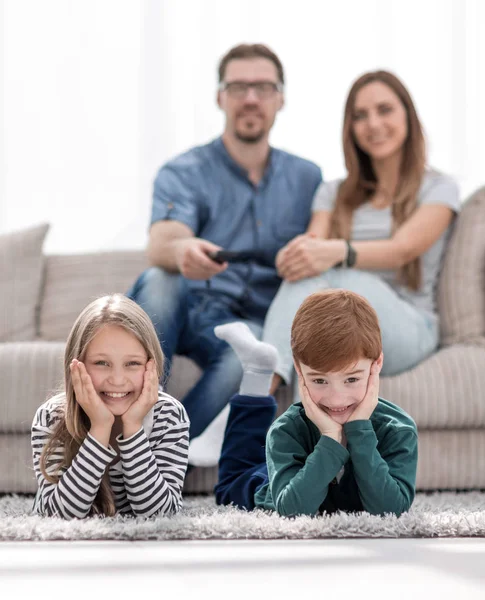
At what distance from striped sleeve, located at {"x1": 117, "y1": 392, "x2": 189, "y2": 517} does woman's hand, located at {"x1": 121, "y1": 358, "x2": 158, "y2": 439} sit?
0.04ft

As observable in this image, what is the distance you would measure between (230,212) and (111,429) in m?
1.05

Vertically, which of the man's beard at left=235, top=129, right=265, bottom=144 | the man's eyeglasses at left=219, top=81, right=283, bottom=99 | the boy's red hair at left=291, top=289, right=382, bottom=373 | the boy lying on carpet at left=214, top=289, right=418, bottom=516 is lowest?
→ the boy lying on carpet at left=214, top=289, right=418, bottom=516

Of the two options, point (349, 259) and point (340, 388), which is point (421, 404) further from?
point (340, 388)

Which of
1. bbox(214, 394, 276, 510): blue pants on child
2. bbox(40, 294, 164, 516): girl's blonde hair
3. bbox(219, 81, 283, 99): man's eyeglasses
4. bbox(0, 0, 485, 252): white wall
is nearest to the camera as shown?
bbox(40, 294, 164, 516): girl's blonde hair

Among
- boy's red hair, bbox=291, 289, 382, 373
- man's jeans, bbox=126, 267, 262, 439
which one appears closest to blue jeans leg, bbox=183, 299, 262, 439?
man's jeans, bbox=126, 267, 262, 439

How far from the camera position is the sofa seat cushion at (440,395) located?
1.76 metres

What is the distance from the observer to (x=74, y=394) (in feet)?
4.02

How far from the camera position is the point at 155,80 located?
10.0ft

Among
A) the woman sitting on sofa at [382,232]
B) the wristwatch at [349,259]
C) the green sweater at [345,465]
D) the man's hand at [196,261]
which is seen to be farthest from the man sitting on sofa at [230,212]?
the green sweater at [345,465]

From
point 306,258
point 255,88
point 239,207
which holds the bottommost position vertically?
point 306,258

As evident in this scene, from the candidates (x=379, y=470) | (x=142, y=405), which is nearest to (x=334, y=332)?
(x=379, y=470)

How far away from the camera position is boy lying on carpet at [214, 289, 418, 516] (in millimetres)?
1116

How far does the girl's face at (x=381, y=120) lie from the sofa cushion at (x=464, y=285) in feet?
0.91

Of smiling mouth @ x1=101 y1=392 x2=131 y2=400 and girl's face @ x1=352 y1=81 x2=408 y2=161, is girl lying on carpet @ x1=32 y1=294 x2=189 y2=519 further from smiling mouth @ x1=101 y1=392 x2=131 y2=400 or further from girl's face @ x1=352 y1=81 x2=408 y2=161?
girl's face @ x1=352 y1=81 x2=408 y2=161
